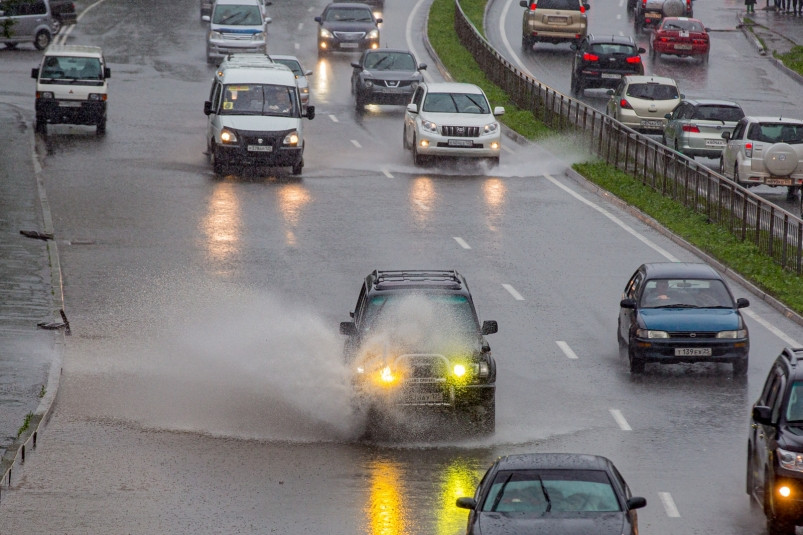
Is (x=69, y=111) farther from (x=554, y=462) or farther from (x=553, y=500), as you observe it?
(x=553, y=500)

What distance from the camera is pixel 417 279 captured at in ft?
59.4

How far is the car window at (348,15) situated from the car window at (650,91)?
715 inches

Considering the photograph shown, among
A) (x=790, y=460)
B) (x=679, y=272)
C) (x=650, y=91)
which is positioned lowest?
(x=650, y=91)

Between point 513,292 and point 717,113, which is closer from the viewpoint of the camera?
point 513,292

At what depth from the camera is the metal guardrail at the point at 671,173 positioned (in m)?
28.2

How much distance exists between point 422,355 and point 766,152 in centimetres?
1897

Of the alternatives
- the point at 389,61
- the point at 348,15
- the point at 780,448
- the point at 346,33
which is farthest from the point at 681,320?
the point at 348,15

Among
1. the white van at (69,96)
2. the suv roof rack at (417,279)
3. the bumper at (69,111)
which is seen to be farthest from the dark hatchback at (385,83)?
the suv roof rack at (417,279)

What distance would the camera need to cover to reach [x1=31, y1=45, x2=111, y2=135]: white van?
1619 inches

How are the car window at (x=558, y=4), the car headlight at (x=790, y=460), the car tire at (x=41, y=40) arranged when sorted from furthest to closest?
the car window at (x=558, y=4) → the car tire at (x=41, y=40) → the car headlight at (x=790, y=460)

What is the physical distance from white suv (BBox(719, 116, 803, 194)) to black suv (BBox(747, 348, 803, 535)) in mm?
20162

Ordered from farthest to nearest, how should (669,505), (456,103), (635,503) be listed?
(456,103) < (669,505) < (635,503)

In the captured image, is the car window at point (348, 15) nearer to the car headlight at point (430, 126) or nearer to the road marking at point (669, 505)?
the car headlight at point (430, 126)

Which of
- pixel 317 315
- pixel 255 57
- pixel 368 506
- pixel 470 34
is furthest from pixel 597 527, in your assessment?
pixel 470 34
